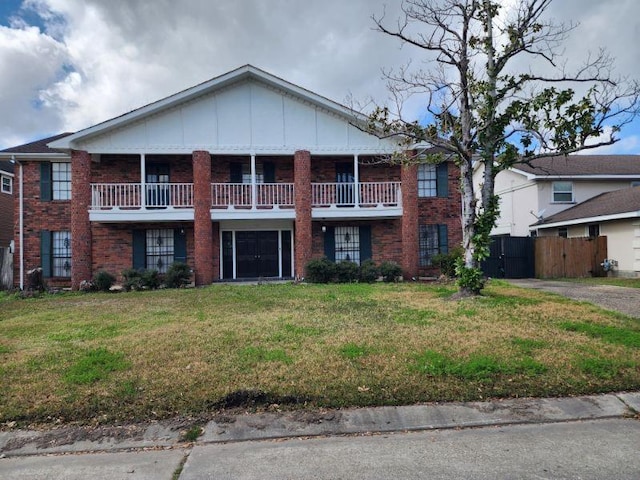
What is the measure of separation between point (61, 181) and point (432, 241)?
576 inches

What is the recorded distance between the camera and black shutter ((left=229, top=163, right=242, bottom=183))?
17.2 m

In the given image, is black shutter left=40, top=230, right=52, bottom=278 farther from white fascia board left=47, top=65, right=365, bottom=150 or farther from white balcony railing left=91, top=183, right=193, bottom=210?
white fascia board left=47, top=65, right=365, bottom=150

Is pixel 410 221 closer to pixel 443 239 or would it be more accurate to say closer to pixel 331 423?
pixel 443 239

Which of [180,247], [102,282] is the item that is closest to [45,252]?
[102,282]

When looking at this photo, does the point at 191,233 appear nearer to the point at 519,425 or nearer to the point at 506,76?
the point at 506,76

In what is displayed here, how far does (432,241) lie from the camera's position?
57.7 ft

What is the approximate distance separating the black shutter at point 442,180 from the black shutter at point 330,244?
15.1ft

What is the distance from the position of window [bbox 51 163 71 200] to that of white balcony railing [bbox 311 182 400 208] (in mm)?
9349

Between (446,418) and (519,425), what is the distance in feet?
2.17

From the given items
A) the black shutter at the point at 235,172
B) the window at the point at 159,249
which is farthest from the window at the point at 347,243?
the window at the point at 159,249

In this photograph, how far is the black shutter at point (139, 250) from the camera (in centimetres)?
1666

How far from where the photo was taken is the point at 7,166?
23.8 m

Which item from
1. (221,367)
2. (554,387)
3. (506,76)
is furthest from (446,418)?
(506,76)

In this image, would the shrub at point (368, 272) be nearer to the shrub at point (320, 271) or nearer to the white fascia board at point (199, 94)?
the shrub at point (320, 271)
